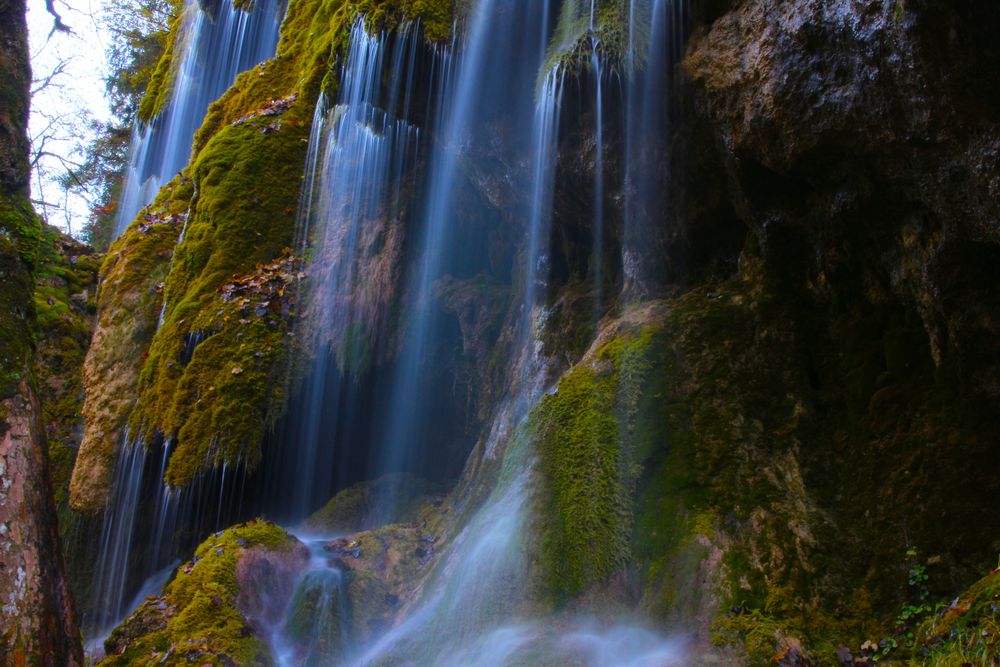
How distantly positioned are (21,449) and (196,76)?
16.2 meters

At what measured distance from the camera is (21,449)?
3545mm

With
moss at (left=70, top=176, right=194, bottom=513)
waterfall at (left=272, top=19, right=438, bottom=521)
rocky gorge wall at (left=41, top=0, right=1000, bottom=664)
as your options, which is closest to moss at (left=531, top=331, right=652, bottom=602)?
rocky gorge wall at (left=41, top=0, right=1000, bottom=664)

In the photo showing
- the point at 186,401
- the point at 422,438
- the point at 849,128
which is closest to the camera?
the point at 849,128

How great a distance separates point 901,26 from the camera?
352 centimetres

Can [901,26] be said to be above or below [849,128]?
above

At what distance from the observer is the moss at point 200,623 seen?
5172 mm

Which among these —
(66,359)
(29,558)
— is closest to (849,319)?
(29,558)

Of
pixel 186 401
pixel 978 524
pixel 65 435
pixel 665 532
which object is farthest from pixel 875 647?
pixel 65 435

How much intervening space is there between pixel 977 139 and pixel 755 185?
5.95 feet

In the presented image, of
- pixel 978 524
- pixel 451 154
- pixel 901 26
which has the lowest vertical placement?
pixel 978 524

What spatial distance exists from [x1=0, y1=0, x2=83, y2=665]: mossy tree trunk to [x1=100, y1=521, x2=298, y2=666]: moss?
1.76 metres

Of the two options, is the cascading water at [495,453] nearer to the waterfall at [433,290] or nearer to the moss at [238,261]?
the waterfall at [433,290]

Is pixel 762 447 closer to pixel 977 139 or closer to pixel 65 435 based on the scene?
pixel 977 139

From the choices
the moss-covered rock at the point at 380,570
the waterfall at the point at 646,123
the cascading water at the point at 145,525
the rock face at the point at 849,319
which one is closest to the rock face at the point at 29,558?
the moss-covered rock at the point at 380,570
